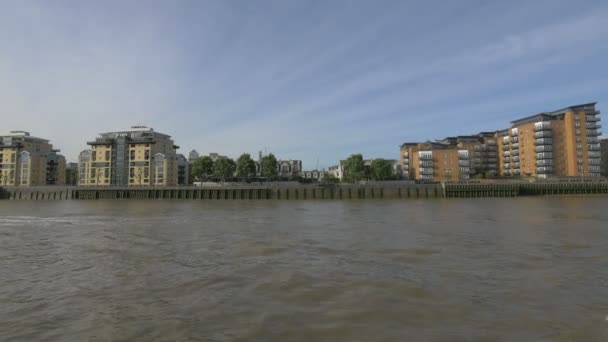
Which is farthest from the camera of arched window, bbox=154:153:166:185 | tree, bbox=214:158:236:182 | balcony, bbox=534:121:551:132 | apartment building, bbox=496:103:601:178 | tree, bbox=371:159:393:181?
tree, bbox=371:159:393:181

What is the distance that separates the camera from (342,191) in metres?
85.9

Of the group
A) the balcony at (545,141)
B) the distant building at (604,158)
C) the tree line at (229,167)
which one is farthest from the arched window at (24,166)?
the distant building at (604,158)

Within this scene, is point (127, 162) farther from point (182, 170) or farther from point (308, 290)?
point (308, 290)

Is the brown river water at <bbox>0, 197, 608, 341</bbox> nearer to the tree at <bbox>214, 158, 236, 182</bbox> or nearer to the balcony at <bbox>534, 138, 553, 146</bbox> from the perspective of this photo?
the tree at <bbox>214, 158, 236, 182</bbox>

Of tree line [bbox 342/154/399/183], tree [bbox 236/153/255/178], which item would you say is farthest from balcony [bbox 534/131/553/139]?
tree [bbox 236/153/255/178]

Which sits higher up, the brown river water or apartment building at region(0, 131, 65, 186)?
apartment building at region(0, 131, 65, 186)

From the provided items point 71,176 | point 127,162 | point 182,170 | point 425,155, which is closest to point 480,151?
point 425,155

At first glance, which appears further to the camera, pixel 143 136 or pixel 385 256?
pixel 143 136

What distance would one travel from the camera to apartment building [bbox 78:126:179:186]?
133 metres

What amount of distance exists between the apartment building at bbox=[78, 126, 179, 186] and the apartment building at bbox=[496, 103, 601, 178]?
5113 inches

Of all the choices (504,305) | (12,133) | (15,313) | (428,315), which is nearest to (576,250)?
(504,305)

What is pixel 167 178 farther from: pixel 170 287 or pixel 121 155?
pixel 170 287

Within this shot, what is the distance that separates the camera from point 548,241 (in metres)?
19.0

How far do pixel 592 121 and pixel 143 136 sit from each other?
15856cm
